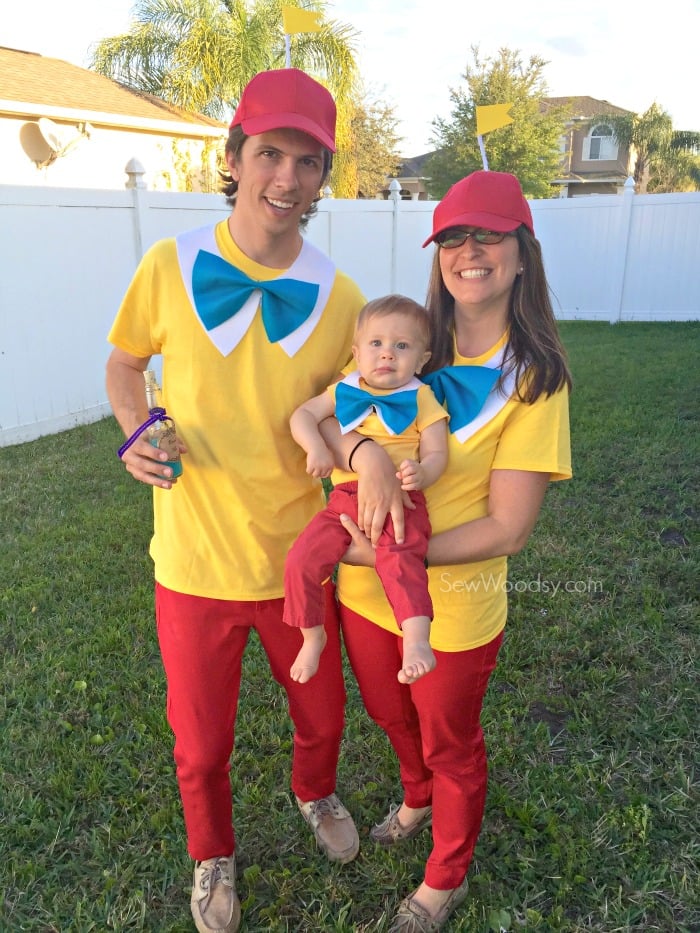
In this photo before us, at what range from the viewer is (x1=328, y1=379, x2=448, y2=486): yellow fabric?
1821mm

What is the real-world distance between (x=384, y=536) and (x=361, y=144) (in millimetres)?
30212

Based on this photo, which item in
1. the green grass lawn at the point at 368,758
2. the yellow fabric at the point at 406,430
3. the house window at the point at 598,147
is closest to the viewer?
the yellow fabric at the point at 406,430

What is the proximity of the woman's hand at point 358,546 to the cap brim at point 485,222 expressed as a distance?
0.79 m

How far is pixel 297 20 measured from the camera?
2148 millimetres

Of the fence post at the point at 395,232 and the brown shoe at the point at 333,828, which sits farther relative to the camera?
the fence post at the point at 395,232

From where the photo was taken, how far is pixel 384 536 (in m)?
1.79

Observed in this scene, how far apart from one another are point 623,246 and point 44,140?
10.2 m

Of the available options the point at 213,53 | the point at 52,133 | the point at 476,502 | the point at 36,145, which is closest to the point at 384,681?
the point at 476,502

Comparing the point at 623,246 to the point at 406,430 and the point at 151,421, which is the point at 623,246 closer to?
the point at 406,430

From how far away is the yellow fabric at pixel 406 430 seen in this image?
5.98ft

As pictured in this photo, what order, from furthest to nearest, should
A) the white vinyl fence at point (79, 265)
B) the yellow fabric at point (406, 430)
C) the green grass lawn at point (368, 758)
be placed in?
the white vinyl fence at point (79, 265) → the green grass lawn at point (368, 758) → the yellow fabric at point (406, 430)

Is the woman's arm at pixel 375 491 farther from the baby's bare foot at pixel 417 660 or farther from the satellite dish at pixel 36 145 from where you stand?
the satellite dish at pixel 36 145

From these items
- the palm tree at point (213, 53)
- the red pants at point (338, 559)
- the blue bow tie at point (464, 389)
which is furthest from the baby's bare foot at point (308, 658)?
the palm tree at point (213, 53)

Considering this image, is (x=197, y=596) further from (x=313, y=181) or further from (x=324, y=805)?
(x=313, y=181)
